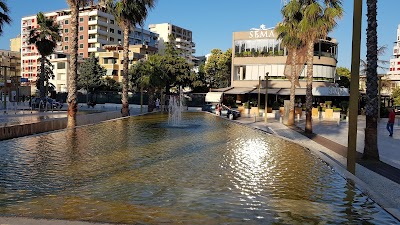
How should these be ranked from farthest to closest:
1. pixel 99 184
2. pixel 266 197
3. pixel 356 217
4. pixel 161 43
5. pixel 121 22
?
pixel 161 43 < pixel 121 22 < pixel 99 184 < pixel 266 197 < pixel 356 217

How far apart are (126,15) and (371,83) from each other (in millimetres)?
24086

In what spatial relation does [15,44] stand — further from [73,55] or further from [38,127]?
[38,127]

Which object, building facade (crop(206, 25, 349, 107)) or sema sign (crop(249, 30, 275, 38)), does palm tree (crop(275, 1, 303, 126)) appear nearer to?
building facade (crop(206, 25, 349, 107))

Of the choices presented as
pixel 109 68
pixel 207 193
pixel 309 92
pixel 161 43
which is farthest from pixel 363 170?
pixel 161 43

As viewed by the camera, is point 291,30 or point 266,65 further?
point 266,65

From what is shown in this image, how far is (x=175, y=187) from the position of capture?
804 centimetres

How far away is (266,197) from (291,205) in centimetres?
67

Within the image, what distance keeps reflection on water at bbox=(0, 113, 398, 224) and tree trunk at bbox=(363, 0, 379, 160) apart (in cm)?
175

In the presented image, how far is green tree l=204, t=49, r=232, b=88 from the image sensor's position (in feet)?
243

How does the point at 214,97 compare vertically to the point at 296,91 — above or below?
below

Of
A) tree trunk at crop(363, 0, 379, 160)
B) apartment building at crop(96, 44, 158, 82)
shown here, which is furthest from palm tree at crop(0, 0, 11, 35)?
apartment building at crop(96, 44, 158, 82)

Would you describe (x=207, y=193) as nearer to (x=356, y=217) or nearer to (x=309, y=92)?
(x=356, y=217)

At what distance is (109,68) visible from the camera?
90625 millimetres

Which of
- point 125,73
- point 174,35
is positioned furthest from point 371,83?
point 174,35
